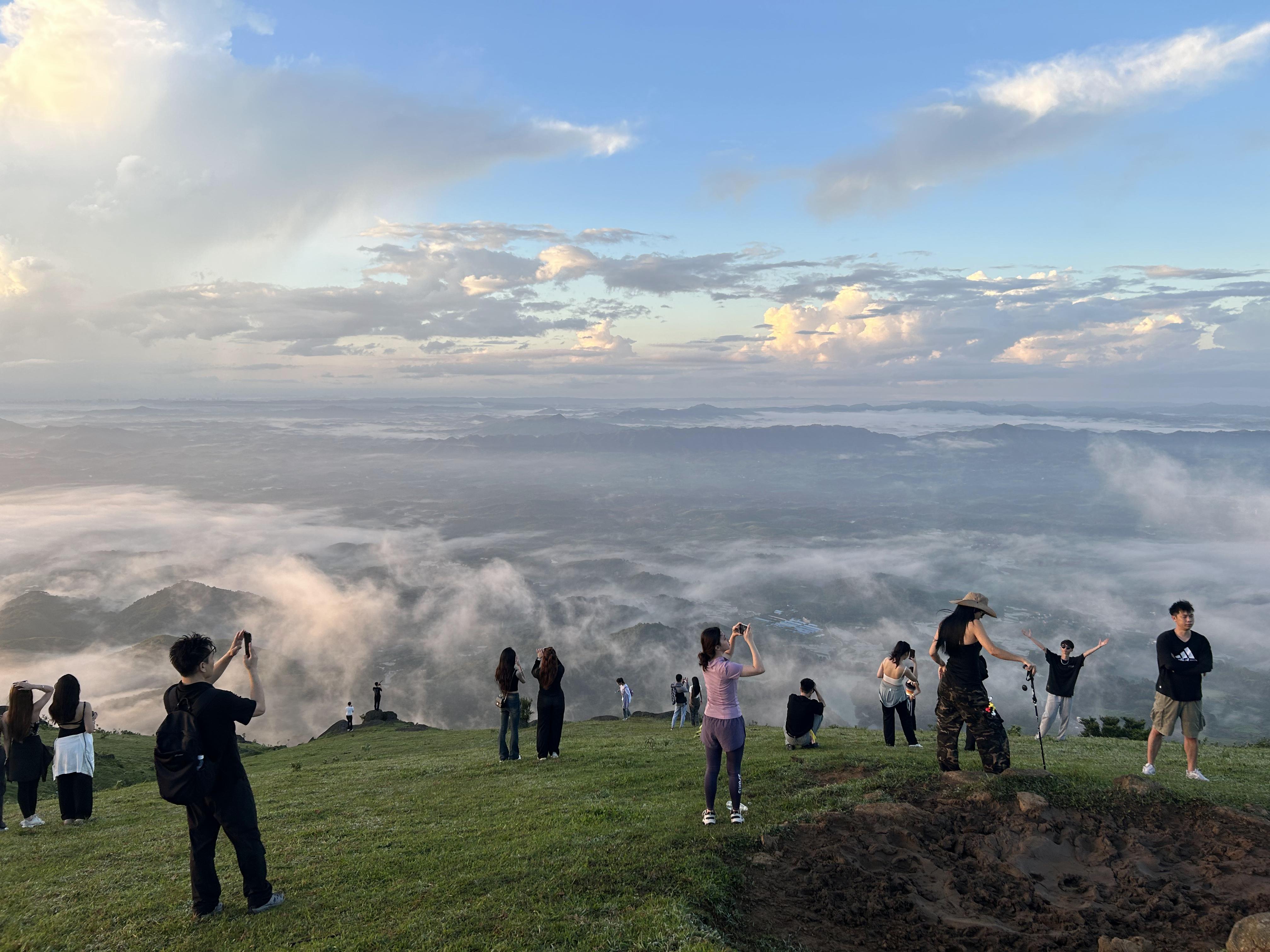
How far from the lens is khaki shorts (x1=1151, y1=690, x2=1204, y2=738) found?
12781 millimetres

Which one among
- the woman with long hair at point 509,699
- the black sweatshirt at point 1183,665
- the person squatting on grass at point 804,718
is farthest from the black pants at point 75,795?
the black sweatshirt at point 1183,665

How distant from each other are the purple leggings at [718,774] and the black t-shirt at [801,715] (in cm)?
654

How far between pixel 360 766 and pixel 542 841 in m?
14.3

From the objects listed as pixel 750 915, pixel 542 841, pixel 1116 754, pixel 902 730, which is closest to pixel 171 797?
pixel 542 841

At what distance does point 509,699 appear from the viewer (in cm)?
1741

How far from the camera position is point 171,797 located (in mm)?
7840

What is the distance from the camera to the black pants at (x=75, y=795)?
13867 millimetres

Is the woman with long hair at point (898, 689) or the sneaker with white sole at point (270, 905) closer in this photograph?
the sneaker with white sole at point (270, 905)

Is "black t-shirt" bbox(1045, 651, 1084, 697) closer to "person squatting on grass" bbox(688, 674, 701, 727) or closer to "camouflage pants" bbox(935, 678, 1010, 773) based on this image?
"camouflage pants" bbox(935, 678, 1010, 773)

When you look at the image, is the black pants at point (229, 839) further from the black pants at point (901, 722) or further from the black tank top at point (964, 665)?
the black pants at point (901, 722)

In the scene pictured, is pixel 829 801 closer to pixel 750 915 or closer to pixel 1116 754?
pixel 750 915

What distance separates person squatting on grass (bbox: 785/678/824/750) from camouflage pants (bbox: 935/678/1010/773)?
4.36m

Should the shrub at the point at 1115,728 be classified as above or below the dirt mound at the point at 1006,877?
below

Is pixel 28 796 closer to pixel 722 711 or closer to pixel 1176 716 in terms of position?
pixel 722 711
